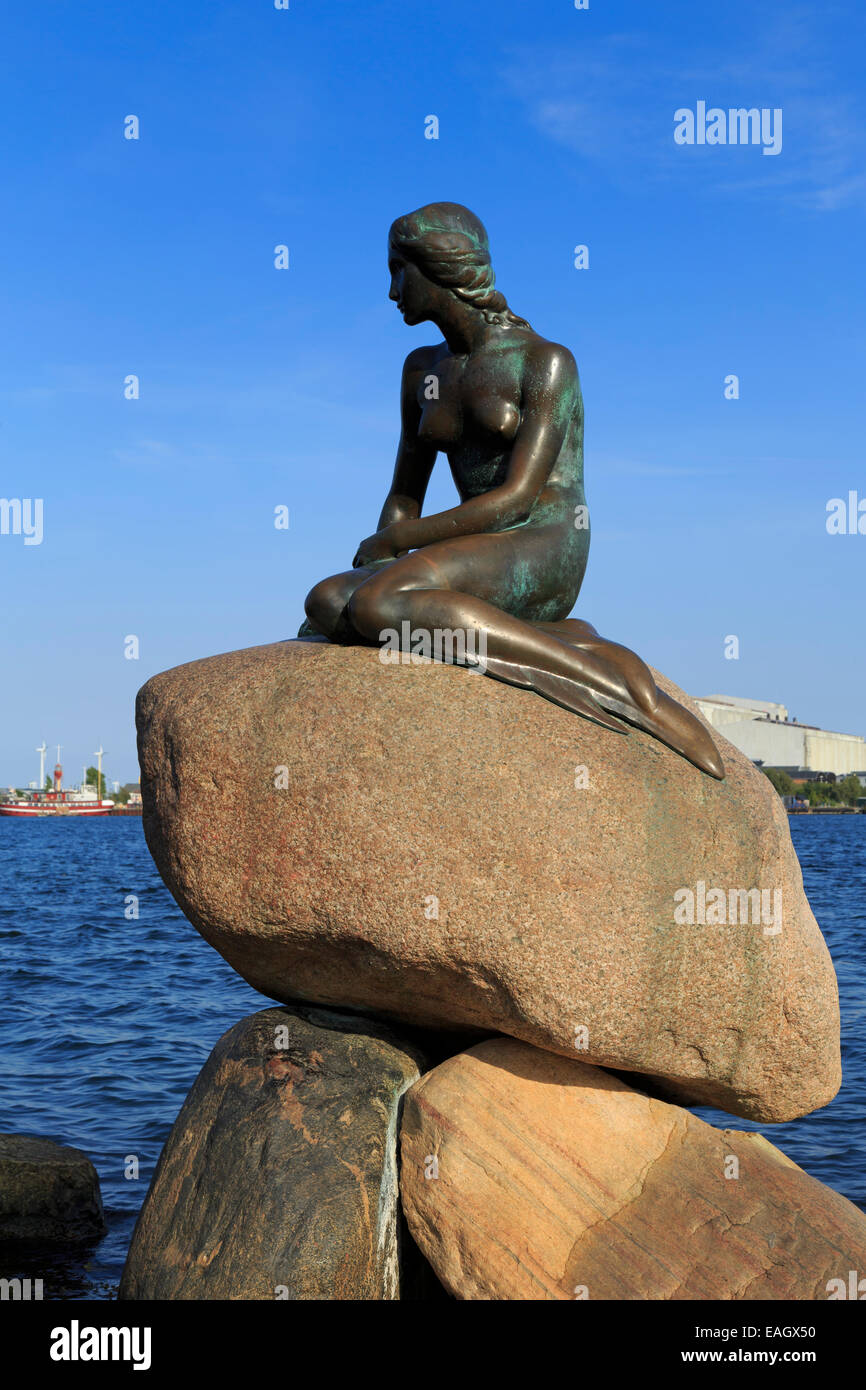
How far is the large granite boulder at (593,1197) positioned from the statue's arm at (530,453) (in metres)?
2.28

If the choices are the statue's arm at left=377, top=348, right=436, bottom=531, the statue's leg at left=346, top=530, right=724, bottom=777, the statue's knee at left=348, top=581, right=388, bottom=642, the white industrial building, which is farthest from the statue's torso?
the white industrial building

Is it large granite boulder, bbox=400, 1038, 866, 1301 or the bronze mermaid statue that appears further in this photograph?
the bronze mermaid statue

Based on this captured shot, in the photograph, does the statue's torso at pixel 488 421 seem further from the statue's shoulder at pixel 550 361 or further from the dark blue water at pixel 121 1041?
the dark blue water at pixel 121 1041

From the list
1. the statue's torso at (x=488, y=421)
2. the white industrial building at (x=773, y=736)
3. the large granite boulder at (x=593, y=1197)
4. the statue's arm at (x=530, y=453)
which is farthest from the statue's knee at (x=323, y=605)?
the white industrial building at (x=773, y=736)

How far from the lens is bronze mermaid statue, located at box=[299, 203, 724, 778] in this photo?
540 cm

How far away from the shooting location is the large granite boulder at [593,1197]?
4980 millimetres

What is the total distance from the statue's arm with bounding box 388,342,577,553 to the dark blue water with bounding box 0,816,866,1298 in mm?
4355

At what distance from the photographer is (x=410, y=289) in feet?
19.5

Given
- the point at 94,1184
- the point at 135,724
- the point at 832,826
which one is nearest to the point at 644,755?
the point at 135,724

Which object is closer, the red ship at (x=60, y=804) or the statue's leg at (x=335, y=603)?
the statue's leg at (x=335, y=603)

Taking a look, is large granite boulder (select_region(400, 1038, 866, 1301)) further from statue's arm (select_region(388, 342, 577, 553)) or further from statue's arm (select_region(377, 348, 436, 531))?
statue's arm (select_region(377, 348, 436, 531))

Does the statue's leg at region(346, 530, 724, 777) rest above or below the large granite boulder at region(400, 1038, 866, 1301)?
above
